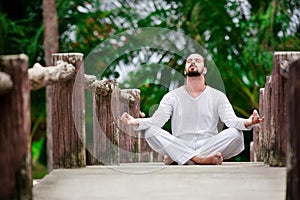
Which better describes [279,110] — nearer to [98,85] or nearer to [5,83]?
[98,85]

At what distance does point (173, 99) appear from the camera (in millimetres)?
4227

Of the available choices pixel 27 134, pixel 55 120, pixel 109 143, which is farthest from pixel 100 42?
pixel 27 134

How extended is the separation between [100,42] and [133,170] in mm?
6887

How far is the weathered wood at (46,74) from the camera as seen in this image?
2453 millimetres

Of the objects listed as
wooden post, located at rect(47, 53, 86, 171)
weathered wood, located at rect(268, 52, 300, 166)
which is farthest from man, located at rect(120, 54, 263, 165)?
wooden post, located at rect(47, 53, 86, 171)

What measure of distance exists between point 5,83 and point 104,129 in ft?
7.16

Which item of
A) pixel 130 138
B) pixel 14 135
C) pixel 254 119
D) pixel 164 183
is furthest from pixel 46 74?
pixel 130 138

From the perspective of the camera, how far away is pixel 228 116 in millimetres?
4148

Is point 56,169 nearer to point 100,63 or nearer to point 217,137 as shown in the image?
point 217,137

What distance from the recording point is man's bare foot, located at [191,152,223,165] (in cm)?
400

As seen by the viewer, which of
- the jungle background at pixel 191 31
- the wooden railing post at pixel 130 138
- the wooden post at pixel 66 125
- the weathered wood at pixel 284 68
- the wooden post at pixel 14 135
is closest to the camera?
the wooden post at pixel 14 135

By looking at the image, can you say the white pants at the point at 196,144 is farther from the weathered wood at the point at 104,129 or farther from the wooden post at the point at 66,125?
the wooden post at the point at 66,125

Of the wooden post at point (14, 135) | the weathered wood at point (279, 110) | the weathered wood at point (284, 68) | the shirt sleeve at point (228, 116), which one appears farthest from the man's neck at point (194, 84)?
the wooden post at point (14, 135)

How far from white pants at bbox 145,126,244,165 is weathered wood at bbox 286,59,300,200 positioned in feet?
6.92
